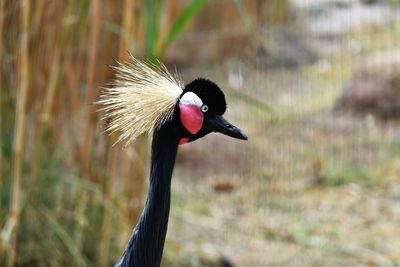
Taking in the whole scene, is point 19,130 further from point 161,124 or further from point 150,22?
point 161,124

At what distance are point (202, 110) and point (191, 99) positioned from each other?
3cm

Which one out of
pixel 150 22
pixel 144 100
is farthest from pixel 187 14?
pixel 144 100

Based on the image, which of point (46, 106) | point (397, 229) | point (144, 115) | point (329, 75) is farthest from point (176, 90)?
point (329, 75)

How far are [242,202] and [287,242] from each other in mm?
447

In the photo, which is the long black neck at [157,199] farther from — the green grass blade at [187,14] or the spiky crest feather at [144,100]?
the green grass blade at [187,14]

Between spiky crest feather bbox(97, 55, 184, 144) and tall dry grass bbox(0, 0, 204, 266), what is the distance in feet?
2.46

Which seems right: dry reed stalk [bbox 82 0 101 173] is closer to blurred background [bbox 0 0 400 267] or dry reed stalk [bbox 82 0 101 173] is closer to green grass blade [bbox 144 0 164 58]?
blurred background [bbox 0 0 400 267]

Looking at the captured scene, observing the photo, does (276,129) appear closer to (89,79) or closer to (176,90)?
(89,79)

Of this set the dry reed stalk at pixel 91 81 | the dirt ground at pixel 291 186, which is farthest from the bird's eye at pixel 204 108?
the dirt ground at pixel 291 186

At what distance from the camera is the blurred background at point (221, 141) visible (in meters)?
2.63

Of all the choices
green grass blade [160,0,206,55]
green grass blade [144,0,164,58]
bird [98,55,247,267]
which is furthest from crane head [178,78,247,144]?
green grass blade [144,0,164,58]

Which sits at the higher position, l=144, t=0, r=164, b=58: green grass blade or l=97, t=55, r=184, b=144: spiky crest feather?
l=144, t=0, r=164, b=58: green grass blade

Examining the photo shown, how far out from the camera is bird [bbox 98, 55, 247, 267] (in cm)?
166

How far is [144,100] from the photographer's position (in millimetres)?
1679
